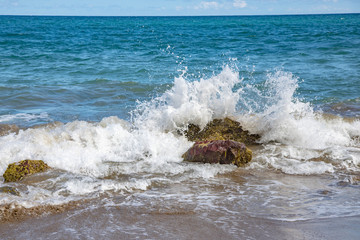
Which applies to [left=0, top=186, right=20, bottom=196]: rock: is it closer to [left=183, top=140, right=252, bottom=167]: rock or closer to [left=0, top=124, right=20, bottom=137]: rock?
[left=183, top=140, right=252, bottom=167]: rock

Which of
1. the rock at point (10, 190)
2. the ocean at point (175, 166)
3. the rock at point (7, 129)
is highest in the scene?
the ocean at point (175, 166)

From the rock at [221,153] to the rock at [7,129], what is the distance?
361 cm

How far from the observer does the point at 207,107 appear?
21.1 ft

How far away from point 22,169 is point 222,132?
3.05m

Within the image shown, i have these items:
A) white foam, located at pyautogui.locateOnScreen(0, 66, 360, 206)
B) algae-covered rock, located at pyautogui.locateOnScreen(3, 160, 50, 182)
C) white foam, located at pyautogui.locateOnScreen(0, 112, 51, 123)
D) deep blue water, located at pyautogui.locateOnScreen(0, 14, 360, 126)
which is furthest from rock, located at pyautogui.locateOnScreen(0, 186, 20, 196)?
white foam, located at pyautogui.locateOnScreen(0, 112, 51, 123)

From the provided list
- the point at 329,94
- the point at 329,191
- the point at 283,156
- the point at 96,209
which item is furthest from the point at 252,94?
the point at 96,209

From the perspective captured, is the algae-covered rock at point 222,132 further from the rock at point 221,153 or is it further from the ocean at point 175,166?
the rock at point 221,153

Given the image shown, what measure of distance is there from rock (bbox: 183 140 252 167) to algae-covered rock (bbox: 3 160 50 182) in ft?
6.24

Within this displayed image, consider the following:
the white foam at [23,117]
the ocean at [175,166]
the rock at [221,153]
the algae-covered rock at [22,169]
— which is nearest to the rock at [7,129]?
the ocean at [175,166]

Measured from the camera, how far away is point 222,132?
6.09m

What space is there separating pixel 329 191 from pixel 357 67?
1046cm

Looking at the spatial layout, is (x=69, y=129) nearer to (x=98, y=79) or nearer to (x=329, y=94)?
(x=98, y=79)

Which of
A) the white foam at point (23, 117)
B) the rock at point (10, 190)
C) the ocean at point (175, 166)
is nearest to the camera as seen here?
the ocean at point (175, 166)

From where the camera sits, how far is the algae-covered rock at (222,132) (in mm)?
6004
